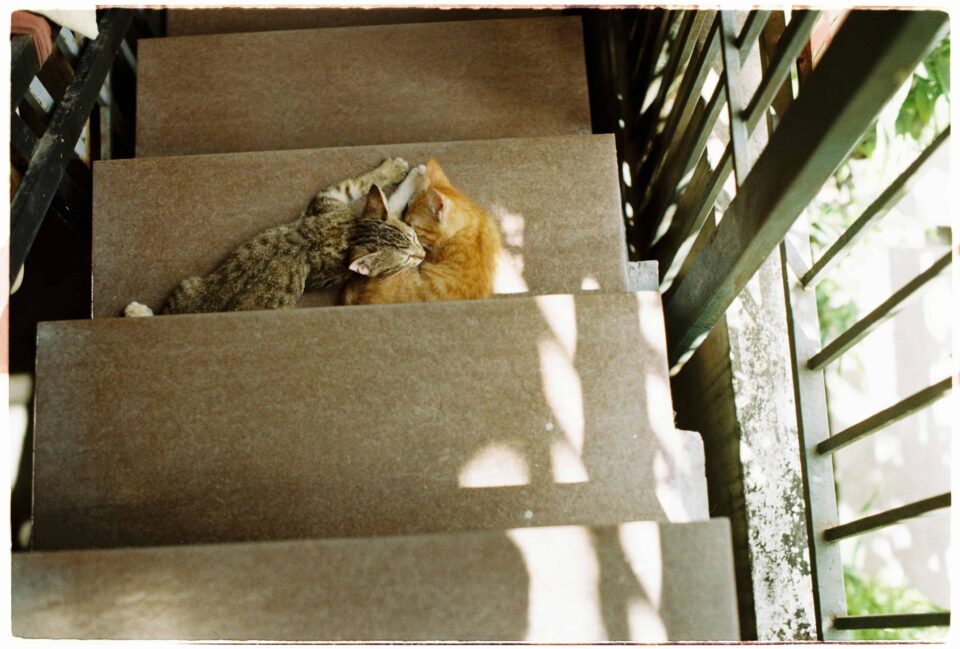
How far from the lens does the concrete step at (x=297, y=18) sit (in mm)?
2193

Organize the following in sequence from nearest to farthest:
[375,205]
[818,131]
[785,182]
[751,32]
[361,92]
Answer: [818,131]
[785,182]
[751,32]
[375,205]
[361,92]

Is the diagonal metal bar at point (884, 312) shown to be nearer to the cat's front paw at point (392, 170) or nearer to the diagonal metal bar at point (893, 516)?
the diagonal metal bar at point (893, 516)

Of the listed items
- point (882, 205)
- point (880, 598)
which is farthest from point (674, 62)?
→ point (880, 598)

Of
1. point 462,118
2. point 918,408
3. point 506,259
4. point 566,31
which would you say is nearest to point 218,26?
point 462,118

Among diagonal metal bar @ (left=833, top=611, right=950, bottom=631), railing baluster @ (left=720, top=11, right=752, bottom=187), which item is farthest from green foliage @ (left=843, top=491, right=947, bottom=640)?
railing baluster @ (left=720, top=11, right=752, bottom=187)

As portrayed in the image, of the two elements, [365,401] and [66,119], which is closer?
[365,401]

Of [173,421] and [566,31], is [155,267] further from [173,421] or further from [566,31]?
[566,31]

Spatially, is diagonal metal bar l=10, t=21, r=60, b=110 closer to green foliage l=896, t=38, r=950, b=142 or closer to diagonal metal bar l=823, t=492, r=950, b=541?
diagonal metal bar l=823, t=492, r=950, b=541

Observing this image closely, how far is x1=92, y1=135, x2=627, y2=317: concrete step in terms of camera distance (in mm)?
1726

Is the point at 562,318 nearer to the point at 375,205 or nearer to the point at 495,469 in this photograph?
the point at 495,469

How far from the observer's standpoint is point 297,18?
87.4 inches

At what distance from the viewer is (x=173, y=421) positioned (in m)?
1.35

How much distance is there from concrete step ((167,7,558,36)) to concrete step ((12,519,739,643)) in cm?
176

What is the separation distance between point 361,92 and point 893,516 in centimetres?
161
